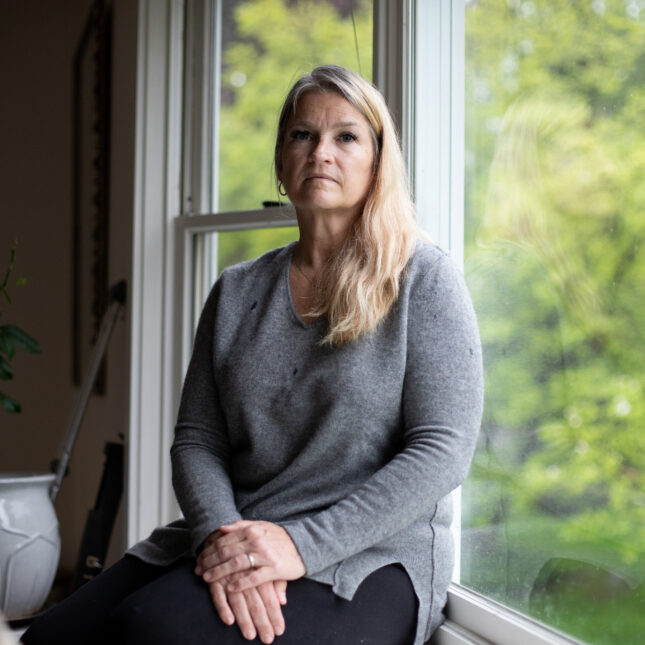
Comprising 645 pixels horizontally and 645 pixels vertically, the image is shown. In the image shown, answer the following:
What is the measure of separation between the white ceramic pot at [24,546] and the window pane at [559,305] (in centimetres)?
148

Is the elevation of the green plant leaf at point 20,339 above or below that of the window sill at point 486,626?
above

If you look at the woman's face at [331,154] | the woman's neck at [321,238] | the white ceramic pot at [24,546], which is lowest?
the white ceramic pot at [24,546]

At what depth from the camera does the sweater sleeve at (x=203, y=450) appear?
1.29 meters

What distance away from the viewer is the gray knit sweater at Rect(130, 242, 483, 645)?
3.88 ft

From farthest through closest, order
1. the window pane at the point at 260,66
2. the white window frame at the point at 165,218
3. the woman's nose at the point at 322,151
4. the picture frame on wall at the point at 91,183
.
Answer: the picture frame on wall at the point at 91,183
the white window frame at the point at 165,218
the window pane at the point at 260,66
the woman's nose at the point at 322,151

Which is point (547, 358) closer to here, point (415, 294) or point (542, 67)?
point (415, 294)

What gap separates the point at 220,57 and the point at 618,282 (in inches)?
62.8

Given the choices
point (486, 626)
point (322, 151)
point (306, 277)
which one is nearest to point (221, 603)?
point (486, 626)

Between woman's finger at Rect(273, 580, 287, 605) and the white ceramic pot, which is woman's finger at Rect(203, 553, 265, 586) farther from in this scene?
the white ceramic pot

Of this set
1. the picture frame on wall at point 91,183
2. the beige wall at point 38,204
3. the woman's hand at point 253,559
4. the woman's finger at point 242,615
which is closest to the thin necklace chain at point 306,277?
the woman's hand at point 253,559

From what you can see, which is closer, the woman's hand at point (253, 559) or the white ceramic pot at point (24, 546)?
the woman's hand at point (253, 559)

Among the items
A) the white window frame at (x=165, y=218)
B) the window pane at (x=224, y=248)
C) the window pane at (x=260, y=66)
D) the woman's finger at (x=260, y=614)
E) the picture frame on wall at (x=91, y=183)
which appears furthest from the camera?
the picture frame on wall at (x=91, y=183)

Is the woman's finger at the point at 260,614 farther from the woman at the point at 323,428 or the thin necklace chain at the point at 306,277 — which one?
the thin necklace chain at the point at 306,277

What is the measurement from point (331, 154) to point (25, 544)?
5.50 feet
